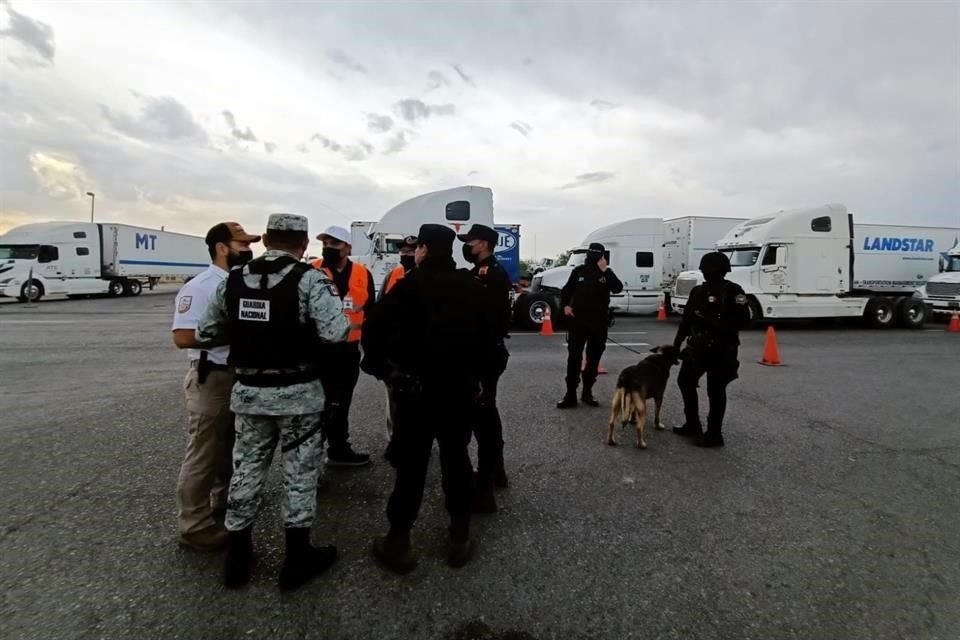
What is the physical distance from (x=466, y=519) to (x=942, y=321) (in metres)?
21.6

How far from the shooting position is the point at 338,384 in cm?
286

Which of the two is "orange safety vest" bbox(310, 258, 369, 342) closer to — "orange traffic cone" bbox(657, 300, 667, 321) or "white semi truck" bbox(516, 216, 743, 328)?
"white semi truck" bbox(516, 216, 743, 328)

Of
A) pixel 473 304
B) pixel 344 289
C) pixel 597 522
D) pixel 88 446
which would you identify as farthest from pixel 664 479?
pixel 88 446

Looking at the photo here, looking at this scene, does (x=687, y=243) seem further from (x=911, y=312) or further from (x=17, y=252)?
(x=17, y=252)

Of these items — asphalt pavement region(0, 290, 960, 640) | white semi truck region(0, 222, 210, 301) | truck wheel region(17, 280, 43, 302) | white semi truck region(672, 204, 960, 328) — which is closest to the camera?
asphalt pavement region(0, 290, 960, 640)

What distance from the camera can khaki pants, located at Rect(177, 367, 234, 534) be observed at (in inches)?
108

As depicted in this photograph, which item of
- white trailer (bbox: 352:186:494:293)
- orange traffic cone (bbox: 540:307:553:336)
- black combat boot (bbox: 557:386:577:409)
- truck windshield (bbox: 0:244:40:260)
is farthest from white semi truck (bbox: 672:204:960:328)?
truck windshield (bbox: 0:244:40:260)

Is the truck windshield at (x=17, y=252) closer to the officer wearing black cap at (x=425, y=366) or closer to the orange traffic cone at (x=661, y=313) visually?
Result: the orange traffic cone at (x=661, y=313)

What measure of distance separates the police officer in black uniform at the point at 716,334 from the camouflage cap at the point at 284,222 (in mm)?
3529

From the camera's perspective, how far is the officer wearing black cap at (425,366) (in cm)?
261

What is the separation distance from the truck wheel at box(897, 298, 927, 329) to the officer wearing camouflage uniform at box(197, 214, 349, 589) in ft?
58.2

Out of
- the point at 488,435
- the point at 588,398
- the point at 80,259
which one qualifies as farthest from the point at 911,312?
the point at 80,259

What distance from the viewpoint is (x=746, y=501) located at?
3.54 meters

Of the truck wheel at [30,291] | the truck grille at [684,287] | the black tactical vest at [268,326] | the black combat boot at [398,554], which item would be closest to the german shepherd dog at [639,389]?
the black combat boot at [398,554]
